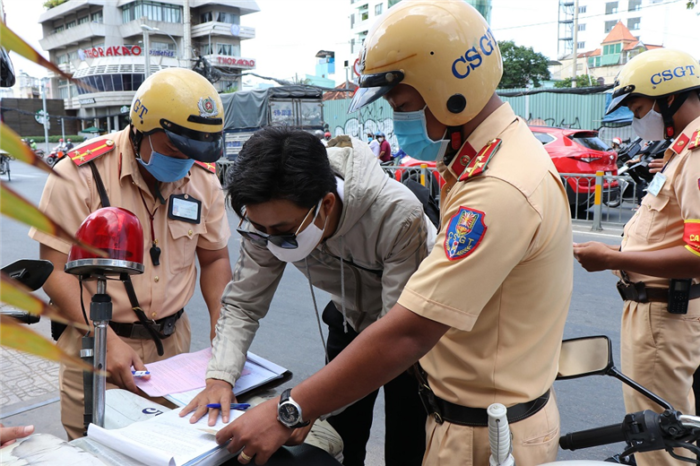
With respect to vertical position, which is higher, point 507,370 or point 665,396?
point 507,370

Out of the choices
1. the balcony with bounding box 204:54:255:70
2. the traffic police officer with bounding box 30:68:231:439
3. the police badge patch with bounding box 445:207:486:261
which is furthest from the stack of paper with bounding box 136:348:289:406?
the balcony with bounding box 204:54:255:70

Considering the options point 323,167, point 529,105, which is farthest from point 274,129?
point 529,105

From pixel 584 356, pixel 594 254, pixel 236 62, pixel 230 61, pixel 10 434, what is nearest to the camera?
pixel 10 434

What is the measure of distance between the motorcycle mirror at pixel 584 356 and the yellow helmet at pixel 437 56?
0.77 m

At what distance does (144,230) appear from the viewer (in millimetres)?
2080

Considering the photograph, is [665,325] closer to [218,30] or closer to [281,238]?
[281,238]

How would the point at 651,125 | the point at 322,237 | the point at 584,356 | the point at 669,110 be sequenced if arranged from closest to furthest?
the point at 584,356
the point at 322,237
the point at 669,110
the point at 651,125

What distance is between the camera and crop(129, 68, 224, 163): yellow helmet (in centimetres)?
200

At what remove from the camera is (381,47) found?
1.37 m

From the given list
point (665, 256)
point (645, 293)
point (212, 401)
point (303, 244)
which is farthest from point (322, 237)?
point (645, 293)

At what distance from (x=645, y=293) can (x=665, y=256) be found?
0.29 m

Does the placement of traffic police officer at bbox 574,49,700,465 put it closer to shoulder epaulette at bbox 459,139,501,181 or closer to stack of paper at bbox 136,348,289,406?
shoulder epaulette at bbox 459,139,501,181

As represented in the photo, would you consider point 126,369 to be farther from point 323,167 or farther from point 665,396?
point 665,396

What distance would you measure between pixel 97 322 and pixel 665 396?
218cm
